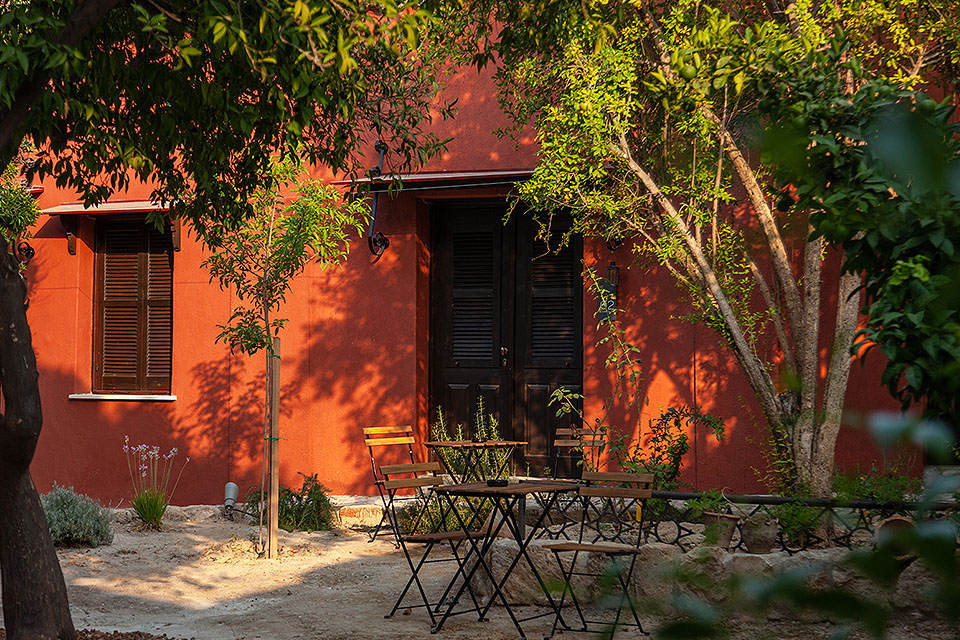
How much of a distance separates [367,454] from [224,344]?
2097 millimetres

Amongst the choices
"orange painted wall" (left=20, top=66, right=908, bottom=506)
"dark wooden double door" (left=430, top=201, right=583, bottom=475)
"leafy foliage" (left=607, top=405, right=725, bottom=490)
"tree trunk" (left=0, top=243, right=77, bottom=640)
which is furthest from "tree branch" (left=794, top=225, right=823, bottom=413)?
"tree trunk" (left=0, top=243, right=77, bottom=640)

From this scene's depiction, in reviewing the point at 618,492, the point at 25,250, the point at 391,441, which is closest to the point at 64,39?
the point at 618,492

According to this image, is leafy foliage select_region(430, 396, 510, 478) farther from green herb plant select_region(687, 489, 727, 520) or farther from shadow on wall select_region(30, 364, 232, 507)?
green herb plant select_region(687, 489, 727, 520)

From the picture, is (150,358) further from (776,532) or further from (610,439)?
(776,532)

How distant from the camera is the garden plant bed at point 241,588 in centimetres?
586

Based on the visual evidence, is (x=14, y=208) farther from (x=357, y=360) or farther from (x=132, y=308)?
(x=357, y=360)

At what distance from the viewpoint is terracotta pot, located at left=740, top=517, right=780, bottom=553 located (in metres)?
6.15

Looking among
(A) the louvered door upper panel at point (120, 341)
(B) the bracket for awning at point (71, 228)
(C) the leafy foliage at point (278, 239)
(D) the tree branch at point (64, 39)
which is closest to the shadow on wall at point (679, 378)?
(C) the leafy foliage at point (278, 239)

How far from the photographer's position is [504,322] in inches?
420

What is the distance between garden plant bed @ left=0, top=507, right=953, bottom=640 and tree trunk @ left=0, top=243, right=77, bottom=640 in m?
0.43

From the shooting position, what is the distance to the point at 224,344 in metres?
10.9

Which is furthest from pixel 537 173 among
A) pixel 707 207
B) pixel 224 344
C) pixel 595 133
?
pixel 224 344

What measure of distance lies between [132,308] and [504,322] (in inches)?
179

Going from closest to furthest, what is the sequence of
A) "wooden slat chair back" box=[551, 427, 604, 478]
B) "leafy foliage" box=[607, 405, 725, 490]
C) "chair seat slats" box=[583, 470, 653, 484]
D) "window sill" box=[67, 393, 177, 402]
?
"chair seat slats" box=[583, 470, 653, 484], "leafy foliage" box=[607, 405, 725, 490], "wooden slat chair back" box=[551, 427, 604, 478], "window sill" box=[67, 393, 177, 402]
